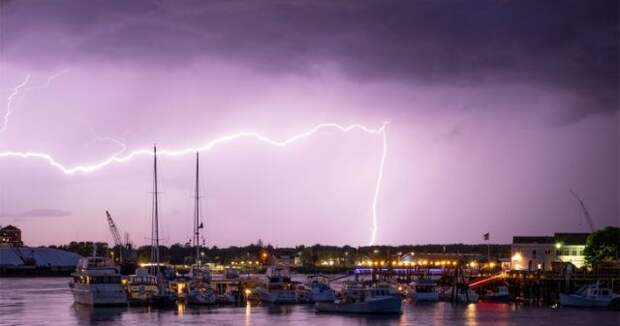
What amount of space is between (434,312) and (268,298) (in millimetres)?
20979

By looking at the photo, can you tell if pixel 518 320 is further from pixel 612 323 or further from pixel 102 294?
pixel 102 294

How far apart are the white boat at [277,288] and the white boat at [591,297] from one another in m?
28.1

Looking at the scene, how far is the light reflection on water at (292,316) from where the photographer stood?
77.6 m

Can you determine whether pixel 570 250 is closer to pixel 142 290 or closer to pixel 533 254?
pixel 533 254

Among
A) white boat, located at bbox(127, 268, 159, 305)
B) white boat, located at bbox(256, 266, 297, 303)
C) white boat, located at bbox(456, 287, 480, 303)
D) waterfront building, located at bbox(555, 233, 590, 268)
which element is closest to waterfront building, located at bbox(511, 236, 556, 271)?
waterfront building, located at bbox(555, 233, 590, 268)

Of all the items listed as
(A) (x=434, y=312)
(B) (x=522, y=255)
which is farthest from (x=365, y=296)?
(B) (x=522, y=255)

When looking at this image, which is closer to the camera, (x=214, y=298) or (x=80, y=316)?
(x=80, y=316)

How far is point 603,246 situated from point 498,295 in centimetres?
2414

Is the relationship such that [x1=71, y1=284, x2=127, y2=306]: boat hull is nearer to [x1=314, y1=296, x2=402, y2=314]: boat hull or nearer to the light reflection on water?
the light reflection on water

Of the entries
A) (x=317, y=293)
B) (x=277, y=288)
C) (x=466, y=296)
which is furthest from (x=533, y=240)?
(x=277, y=288)

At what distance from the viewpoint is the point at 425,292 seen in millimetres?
105938

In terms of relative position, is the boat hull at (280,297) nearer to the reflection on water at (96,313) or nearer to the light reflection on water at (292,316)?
the light reflection on water at (292,316)

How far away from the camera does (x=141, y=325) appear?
7488cm

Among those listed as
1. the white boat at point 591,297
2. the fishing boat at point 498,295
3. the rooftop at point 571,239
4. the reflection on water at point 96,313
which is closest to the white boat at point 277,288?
the reflection on water at point 96,313
